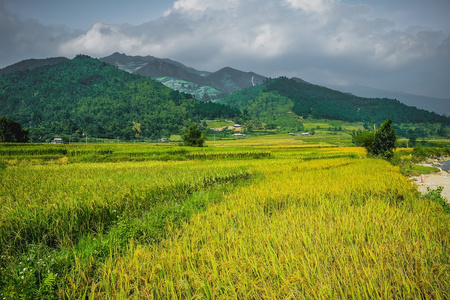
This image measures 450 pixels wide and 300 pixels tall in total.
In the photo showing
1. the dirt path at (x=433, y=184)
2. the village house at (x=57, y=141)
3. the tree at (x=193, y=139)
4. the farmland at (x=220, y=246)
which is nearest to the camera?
the farmland at (x=220, y=246)

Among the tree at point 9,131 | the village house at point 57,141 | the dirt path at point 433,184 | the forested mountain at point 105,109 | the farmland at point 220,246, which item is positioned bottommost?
the dirt path at point 433,184

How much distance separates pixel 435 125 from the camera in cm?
14738

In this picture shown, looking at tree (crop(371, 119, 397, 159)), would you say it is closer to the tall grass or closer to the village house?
the tall grass

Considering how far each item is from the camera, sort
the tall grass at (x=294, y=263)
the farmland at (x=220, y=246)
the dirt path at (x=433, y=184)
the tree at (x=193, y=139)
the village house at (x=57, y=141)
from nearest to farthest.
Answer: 1. the tall grass at (x=294, y=263)
2. the farmland at (x=220, y=246)
3. the dirt path at (x=433, y=184)
4. the tree at (x=193, y=139)
5. the village house at (x=57, y=141)

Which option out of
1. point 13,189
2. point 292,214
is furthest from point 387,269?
point 13,189

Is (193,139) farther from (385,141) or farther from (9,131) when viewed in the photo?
(385,141)

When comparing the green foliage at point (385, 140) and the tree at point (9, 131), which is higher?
the tree at point (9, 131)

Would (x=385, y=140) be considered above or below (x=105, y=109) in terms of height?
below

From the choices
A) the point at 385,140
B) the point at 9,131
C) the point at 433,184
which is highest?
the point at 9,131

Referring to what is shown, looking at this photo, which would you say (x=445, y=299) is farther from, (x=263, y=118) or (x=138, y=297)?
(x=263, y=118)

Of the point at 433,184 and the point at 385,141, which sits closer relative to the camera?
the point at 433,184

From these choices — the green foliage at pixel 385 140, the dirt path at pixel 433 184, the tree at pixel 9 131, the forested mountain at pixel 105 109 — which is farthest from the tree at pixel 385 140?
the forested mountain at pixel 105 109

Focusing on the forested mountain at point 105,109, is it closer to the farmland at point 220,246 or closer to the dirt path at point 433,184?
the dirt path at point 433,184

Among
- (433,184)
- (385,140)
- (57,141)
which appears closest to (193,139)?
(385,140)
